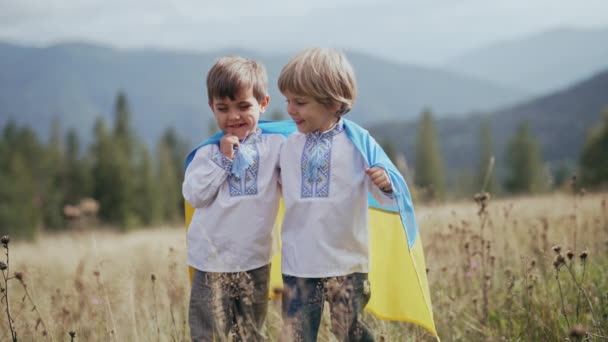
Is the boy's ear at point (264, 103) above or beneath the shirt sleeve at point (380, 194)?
above

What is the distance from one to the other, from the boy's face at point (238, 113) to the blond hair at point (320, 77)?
10.6 inches

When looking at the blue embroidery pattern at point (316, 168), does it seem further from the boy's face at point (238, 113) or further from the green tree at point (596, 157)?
the green tree at point (596, 157)

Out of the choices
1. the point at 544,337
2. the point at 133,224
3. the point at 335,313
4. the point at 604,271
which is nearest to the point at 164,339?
the point at 335,313

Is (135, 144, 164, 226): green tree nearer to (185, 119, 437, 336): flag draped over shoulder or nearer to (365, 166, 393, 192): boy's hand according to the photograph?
(185, 119, 437, 336): flag draped over shoulder

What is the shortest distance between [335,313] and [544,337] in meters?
1.53

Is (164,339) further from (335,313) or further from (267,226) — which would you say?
(335,313)

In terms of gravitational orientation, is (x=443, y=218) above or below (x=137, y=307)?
above

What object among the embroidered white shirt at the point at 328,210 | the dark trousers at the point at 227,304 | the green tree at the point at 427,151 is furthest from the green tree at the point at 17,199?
the embroidered white shirt at the point at 328,210

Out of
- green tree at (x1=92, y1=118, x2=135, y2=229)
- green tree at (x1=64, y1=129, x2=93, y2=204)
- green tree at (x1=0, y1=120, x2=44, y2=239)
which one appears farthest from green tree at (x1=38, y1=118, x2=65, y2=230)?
green tree at (x1=92, y1=118, x2=135, y2=229)

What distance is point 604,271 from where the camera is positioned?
4895 millimetres

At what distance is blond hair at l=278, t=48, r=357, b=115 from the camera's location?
334 centimetres

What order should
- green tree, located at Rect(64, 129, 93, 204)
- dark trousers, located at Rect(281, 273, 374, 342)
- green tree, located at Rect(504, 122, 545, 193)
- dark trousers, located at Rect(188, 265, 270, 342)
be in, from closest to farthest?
1. dark trousers, located at Rect(281, 273, 374, 342)
2. dark trousers, located at Rect(188, 265, 270, 342)
3. green tree, located at Rect(64, 129, 93, 204)
4. green tree, located at Rect(504, 122, 545, 193)

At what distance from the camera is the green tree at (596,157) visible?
4397cm

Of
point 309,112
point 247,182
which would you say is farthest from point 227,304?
point 309,112
